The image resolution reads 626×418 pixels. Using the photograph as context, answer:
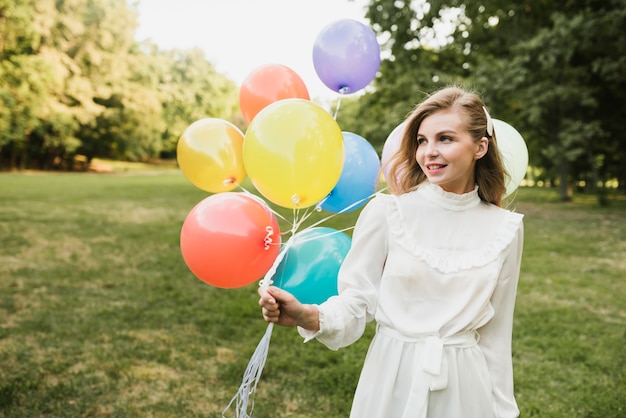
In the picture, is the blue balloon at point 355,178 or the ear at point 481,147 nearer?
the ear at point 481,147

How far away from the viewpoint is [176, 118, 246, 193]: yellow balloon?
8.46 feet

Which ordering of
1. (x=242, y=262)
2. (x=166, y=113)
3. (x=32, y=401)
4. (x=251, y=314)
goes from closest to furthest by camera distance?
(x=242, y=262), (x=32, y=401), (x=251, y=314), (x=166, y=113)

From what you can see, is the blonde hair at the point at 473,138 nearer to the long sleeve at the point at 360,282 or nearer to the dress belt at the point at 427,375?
the long sleeve at the point at 360,282

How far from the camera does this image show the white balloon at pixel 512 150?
2449 millimetres

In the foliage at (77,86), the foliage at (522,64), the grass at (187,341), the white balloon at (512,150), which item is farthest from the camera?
the foliage at (77,86)

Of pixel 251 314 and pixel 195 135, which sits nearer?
pixel 195 135

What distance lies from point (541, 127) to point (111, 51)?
78.2ft

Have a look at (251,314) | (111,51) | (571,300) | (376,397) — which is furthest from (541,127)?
(111,51)

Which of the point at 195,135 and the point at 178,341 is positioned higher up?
the point at 195,135

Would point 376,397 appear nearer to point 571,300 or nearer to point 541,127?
point 571,300

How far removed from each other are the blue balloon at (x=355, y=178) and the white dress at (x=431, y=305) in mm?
932

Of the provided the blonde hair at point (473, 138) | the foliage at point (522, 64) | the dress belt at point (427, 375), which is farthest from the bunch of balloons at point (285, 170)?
the foliage at point (522, 64)

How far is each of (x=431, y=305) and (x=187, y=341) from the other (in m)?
3.11

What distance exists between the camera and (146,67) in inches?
1204
